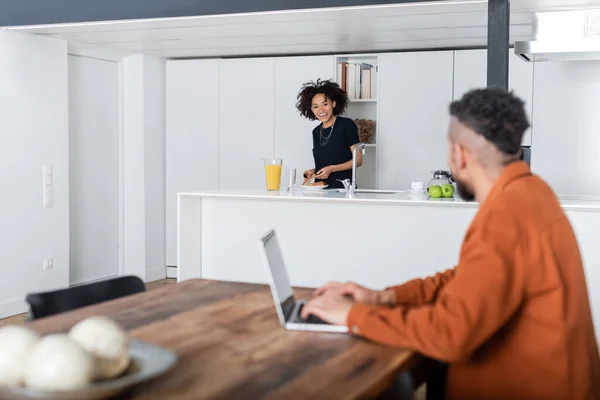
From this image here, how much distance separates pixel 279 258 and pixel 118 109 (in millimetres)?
5047

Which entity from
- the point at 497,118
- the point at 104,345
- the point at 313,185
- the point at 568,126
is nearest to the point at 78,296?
the point at 104,345

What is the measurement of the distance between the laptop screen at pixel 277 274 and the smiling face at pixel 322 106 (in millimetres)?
3618

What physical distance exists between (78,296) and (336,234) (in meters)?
2.47

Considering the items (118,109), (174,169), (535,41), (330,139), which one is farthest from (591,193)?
(118,109)

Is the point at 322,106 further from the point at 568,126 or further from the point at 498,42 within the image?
the point at 568,126

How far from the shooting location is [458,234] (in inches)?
165

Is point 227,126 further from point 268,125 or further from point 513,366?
point 513,366

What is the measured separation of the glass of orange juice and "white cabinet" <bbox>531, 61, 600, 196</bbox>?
2147 millimetres

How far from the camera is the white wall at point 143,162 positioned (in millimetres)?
6719

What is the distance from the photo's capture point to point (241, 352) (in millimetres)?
1521

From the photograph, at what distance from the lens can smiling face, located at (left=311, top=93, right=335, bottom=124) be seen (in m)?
5.58

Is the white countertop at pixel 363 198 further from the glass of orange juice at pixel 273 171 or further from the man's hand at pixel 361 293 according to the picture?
the man's hand at pixel 361 293

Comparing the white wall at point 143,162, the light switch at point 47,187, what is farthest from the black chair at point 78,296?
the white wall at point 143,162

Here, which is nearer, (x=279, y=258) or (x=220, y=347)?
(x=220, y=347)
